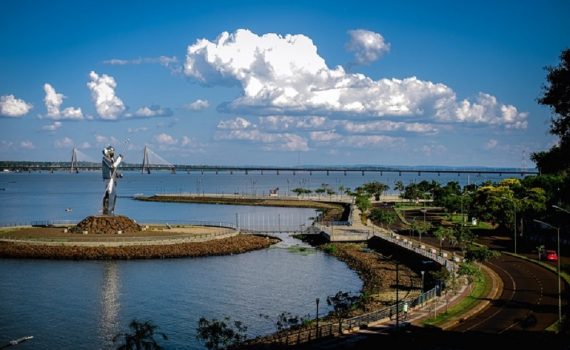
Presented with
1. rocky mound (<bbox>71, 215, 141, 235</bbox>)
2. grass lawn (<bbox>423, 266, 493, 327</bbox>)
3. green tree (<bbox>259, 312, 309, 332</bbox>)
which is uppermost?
rocky mound (<bbox>71, 215, 141, 235</bbox>)

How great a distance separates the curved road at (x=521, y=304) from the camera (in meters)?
43.3

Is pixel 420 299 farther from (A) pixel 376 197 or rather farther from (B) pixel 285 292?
(A) pixel 376 197

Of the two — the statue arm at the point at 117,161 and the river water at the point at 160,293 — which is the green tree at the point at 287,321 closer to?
the river water at the point at 160,293

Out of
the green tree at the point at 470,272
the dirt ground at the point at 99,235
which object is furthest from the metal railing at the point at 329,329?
the dirt ground at the point at 99,235

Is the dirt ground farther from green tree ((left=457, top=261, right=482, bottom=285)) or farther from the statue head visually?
green tree ((left=457, top=261, right=482, bottom=285))

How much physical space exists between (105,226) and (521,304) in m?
61.1

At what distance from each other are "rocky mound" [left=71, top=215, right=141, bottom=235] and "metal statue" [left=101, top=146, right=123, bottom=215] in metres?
1.59

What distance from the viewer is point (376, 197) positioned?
184m

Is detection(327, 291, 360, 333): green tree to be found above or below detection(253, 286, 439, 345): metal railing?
below

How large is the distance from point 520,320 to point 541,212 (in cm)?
5309

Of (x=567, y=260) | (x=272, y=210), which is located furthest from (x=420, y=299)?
(x=272, y=210)

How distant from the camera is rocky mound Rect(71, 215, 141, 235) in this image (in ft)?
300

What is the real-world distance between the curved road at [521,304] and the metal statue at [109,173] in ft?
174

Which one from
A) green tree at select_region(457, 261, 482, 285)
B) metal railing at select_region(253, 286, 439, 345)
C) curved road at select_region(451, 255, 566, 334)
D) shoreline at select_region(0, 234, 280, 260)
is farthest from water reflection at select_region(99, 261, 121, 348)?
green tree at select_region(457, 261, 482, 285)
